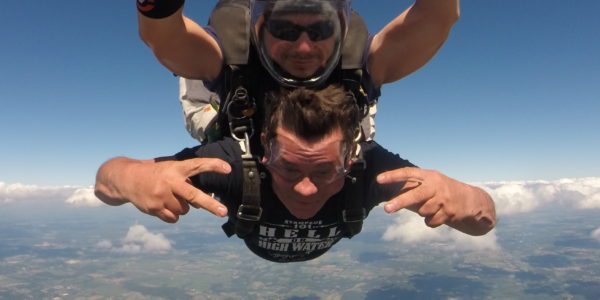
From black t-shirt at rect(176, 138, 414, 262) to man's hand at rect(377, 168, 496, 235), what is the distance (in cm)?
59

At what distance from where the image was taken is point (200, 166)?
1722 mm

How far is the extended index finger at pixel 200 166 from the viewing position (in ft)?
5.58

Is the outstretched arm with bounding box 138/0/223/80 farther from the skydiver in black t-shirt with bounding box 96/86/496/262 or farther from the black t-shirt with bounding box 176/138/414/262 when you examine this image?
the black t-shirt with bounding box 176/138/414/262

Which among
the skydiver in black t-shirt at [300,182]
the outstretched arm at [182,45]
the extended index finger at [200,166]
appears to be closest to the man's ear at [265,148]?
the skydiver in black t-shirt at [300,182]

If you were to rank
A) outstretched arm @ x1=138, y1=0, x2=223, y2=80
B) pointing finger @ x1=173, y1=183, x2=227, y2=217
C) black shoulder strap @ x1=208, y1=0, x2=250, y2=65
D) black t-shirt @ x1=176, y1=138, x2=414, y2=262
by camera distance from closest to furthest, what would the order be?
pointing finger @ x1=173, y1=183, x2=227, y2=217
outstretched arm @ x1=138, y1=0, x2=223, y2=80
black shoulder strap @ x1=208, y1=0, x2=250, y2=65
black t-shirt @ x1=176, y1=138, x2=414, y2=262

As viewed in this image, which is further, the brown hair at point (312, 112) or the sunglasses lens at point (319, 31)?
the brown hair at point (312, 112)

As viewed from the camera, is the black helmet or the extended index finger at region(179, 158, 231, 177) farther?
the black helmet

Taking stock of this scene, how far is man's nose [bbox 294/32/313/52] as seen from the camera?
1980mm

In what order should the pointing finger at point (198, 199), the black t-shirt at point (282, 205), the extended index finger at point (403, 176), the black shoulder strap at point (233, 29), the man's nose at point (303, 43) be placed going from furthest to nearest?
the black t-shirt at point (282, 205) < the black shoulder strap at point (233, 29) < the man's nose at point (303, 43) < the extended index finger at point (403, 176) < the pointing finger at point (198, 199)

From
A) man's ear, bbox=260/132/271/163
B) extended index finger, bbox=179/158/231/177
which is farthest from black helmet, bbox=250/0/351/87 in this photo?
extended index finger, bbox=179/158/231/177

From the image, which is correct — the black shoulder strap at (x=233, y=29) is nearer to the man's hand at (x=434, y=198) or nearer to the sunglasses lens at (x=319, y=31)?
the sunglasses lens at (x=319, y=31)

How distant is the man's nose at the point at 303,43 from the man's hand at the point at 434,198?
2.67ft

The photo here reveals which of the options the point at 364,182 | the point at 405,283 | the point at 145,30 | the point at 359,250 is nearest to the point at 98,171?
the point at 145,30

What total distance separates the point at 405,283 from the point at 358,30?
14441 centimetres
